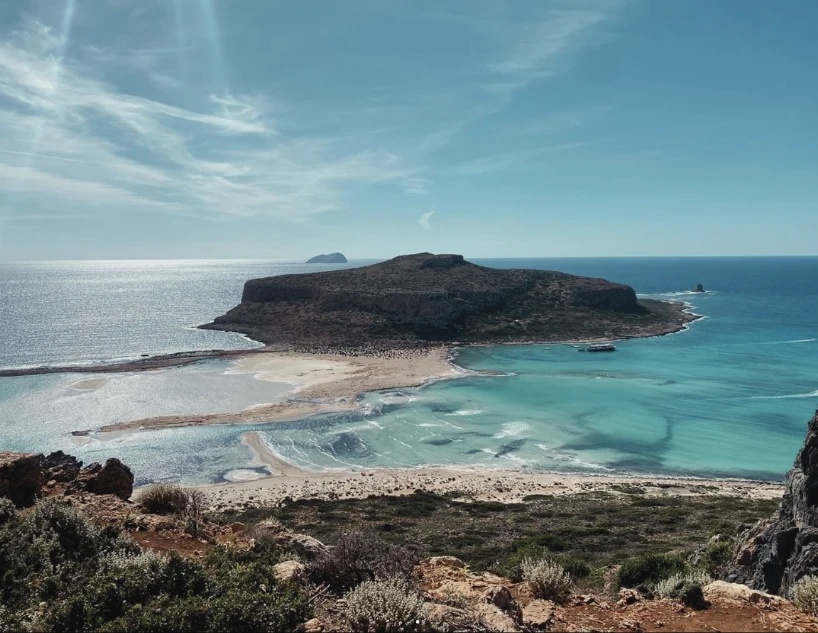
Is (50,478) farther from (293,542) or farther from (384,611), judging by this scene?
(384,611)

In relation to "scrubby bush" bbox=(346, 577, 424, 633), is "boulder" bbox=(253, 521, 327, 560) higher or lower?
lower

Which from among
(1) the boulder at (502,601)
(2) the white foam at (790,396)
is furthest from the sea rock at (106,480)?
(2) the white foam at (790,396)

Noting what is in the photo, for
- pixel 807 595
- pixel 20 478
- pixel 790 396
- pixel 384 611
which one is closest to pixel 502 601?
pixel 384 611

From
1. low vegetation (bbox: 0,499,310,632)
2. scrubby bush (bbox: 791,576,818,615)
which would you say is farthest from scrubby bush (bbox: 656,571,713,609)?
low vegetation (bbox: 0,499,310,632)

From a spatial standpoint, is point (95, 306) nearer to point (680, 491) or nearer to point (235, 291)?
point (235, 291)

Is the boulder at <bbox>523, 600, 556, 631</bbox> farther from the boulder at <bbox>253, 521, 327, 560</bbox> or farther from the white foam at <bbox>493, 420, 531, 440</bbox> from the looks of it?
the white foam at <bbox>493, 420, 531, 440</bbox>

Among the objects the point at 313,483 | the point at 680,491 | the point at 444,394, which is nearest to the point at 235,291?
the point at 444,394
